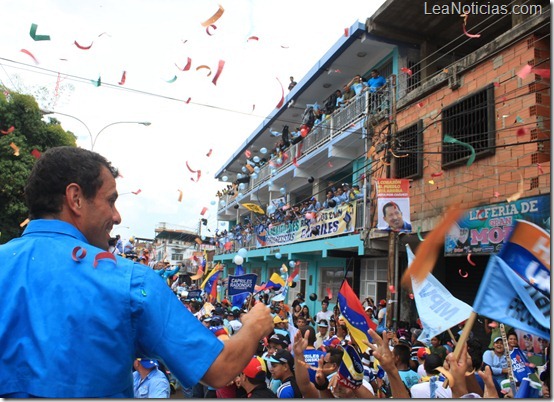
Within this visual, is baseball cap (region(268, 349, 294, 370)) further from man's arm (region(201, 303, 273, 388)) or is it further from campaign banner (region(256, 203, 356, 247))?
campaign banner (region(256, 203, 356, 247))

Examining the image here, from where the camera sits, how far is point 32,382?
1246 millimetres

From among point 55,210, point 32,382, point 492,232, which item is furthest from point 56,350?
point 492,232

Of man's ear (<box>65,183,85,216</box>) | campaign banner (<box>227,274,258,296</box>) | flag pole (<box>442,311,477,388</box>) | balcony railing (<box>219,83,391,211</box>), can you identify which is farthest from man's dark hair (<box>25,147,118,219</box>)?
balcony railing (<box>219,83,391,211</box>)

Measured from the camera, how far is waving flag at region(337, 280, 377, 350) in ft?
15.6

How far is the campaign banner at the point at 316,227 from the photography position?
14.0 metres

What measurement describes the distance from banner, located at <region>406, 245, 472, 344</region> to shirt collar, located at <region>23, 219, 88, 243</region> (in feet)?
10.5

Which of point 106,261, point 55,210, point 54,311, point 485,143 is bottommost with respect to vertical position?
point 54,311

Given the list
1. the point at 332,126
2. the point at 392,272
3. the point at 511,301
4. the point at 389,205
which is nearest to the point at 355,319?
the point at 511,301

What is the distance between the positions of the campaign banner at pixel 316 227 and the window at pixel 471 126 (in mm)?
3609

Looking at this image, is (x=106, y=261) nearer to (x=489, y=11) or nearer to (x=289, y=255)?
(x=489, y=11)

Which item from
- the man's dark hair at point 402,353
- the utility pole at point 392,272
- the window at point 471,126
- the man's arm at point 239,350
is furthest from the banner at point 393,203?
the man's arm at point 239,350

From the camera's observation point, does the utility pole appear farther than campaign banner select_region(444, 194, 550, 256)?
Yes

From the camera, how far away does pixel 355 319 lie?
5012 mm

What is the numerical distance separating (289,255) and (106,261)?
1736cm
